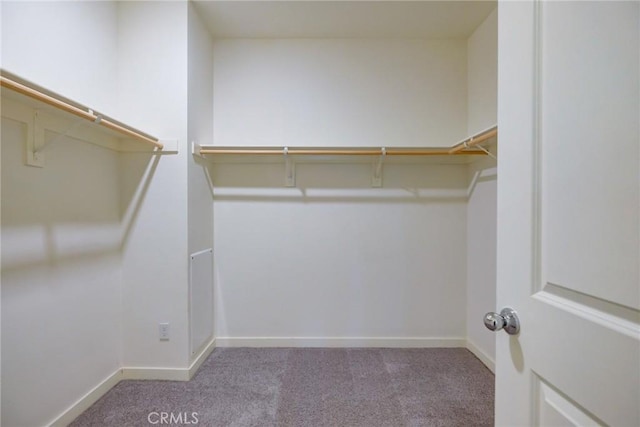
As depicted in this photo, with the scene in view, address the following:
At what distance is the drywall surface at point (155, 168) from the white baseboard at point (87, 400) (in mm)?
354

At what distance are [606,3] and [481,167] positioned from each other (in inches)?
69.3

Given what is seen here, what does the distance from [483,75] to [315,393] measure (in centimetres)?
244

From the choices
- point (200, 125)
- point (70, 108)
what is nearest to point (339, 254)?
point (200, 125)

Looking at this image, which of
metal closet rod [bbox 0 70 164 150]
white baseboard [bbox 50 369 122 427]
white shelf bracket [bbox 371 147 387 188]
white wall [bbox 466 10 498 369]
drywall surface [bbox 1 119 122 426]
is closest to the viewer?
metal closet rod [bbox 0 70 164 150]

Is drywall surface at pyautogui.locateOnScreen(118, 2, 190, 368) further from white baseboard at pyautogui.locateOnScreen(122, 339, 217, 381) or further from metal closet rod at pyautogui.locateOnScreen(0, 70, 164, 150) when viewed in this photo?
metal closet rod at pyautogui.locateOnScreen(0, 70, 164, 150)

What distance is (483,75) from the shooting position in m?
2.10

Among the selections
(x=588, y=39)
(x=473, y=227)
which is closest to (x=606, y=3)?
(x=588, y=39)

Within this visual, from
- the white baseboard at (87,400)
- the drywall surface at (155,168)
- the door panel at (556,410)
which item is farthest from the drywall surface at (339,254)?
the door panel at (556,410)

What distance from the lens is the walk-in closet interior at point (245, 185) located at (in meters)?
1.46

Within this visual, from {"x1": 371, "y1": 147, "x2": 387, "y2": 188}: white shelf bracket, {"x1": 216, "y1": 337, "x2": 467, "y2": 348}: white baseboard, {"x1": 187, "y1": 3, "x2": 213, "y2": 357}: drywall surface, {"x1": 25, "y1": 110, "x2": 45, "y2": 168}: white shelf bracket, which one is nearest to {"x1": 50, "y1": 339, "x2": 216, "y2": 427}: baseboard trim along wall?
{"x1": 187, "y1": 3, "x2": 213, "y2": 357}: drywall surface

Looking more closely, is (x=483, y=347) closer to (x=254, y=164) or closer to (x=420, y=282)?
(x=420, y=282)

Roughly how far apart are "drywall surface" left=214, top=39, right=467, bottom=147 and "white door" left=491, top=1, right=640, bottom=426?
1.60 meters

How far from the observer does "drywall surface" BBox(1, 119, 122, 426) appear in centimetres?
123

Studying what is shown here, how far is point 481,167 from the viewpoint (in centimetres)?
212
